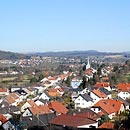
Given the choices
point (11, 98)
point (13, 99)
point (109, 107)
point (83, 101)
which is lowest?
point (13, 99)

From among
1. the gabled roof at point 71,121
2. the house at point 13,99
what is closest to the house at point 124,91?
the house at point 13,99

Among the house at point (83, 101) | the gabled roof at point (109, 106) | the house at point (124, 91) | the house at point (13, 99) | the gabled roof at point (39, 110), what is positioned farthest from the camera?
the house at point (124, 91)

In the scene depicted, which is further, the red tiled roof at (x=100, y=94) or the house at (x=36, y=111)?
the red tiled roof at (x=100, y=94)

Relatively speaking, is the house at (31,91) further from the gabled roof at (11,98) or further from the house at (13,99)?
the gabled roof at (11,98)

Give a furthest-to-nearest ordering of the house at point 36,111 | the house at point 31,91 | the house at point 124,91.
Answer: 1. the house at point 31,91
2. the house at point 124,91
3. the house at point 36,111

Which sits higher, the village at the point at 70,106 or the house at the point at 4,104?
the village at the point at 70,106

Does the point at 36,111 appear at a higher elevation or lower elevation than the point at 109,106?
lower

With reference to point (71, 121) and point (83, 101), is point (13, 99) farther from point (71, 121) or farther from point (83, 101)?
point (71, 121)

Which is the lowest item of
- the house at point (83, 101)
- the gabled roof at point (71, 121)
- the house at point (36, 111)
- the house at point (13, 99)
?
the house at point (13, 99)

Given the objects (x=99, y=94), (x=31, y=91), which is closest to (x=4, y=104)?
(x=99, y=94)
